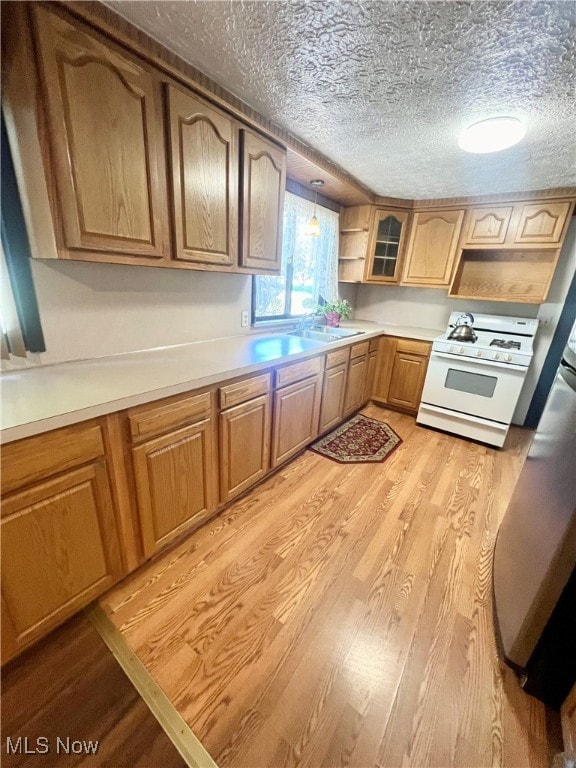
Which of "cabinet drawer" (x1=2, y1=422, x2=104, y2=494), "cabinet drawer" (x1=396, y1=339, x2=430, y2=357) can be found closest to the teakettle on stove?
"cabinet drawer" (x1=396, y1=339, x2=430, y2=357)

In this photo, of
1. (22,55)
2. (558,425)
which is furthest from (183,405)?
(558,425)

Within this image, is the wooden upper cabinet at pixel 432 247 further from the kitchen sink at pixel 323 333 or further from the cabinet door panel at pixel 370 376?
the kitchen sink at pixel 323 333

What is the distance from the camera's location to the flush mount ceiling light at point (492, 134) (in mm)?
1519

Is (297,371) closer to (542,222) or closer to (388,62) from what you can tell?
(388,62)

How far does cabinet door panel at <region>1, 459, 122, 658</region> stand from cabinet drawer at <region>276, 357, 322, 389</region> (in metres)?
1.10

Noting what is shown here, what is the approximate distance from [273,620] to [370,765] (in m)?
0.51

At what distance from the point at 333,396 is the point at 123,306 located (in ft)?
5.79

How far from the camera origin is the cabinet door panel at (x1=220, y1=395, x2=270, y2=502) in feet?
5.45

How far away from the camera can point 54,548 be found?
1056mm

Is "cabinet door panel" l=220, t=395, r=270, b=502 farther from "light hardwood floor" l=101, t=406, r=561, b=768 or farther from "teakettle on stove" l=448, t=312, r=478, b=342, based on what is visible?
"teakettle on stove" l=448, t=312, r=478, b=342

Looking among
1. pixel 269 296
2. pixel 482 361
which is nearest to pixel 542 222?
pixel 482 361

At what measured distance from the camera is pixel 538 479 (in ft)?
4.01

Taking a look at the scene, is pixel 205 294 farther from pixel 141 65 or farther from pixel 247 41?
pixel 247 41

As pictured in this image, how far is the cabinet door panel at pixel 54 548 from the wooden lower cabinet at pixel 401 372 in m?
2.85
